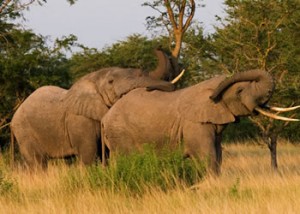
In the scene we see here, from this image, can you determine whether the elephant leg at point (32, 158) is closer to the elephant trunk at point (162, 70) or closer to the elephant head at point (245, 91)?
the elephant trunk at point (162, 70)

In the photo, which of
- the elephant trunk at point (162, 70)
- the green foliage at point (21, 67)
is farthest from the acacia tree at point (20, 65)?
the elephant trunk at point (162, 70)

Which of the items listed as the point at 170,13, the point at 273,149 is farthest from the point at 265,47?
the point at 170,13

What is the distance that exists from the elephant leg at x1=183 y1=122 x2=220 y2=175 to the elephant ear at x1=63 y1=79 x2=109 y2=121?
250 centimetres

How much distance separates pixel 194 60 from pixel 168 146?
5.62m

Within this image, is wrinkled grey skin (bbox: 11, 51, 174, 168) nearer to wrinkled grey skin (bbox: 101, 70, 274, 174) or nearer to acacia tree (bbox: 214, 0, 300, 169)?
wrinkled grey skin (bbox: 101, 70, 274, 174)

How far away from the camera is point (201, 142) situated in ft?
33.7

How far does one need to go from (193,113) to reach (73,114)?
9.73ft

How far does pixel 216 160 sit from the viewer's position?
409 inches

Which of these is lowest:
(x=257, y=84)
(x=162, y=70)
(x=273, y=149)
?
(x=273, y=149)

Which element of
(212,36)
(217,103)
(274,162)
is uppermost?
(212,36)

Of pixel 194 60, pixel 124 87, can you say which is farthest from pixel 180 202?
pixel 194 60

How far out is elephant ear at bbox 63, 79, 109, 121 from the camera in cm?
1273

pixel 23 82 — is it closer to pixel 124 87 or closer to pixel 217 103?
pixel 124 87

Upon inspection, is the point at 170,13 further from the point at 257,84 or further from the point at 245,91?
the point at 257,84
